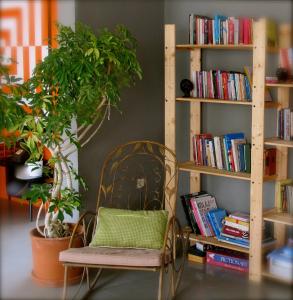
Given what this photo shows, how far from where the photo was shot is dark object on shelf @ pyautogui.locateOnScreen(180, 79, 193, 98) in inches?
130

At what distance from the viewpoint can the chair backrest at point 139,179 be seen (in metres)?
3.34

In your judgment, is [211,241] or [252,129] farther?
[211,241]

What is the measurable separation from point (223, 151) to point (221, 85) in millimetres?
417

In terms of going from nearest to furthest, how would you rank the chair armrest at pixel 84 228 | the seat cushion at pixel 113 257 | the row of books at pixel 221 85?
the seat cushion at pixel 113 257 < the chair armrest at pixel 84 228 < the row of books at pixel 221 85

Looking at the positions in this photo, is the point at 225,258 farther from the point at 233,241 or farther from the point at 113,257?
the point at 113,257

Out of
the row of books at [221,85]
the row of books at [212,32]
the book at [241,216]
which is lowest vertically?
the book at [241,216]

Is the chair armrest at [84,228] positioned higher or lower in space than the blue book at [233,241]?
higher

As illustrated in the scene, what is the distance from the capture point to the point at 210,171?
10.5 feet

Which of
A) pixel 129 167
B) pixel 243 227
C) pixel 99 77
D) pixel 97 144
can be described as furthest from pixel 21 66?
pixel 243 227

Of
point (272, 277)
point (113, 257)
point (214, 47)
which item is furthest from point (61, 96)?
point (272, 277)

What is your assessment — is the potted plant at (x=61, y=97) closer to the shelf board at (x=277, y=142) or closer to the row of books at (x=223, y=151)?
the row of books at (x=223, y=151)

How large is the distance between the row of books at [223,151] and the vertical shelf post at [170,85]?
0.17 meters

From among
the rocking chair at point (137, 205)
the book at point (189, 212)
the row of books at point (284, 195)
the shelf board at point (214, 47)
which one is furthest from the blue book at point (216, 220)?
the shelf board at point (214, 47)

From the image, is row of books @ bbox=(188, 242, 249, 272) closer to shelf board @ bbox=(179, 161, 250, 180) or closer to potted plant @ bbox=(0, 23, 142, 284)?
shelf board @ bbox=(179, 161, 250, 180)
